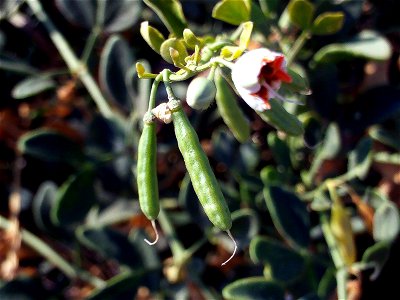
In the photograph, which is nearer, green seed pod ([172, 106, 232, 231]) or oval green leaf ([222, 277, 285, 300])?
green seed pod ([172, 106, 232, 231])

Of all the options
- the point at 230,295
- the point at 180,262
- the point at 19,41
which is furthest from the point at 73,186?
the point at 19,41

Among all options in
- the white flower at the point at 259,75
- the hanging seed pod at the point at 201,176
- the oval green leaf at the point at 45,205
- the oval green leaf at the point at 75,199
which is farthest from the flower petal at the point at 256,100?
the oval green leaf at the point at 45,205

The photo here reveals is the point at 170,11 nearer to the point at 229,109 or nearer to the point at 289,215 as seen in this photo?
the point at 229,109

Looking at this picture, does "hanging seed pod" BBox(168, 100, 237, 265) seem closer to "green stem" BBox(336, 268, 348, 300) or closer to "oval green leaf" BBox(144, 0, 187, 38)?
"oval green leaf" BBox(144, 0, 187, 38)

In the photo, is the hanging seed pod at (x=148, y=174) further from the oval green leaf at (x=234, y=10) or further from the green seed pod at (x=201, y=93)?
the oval green leaf at (x=234, y=10)

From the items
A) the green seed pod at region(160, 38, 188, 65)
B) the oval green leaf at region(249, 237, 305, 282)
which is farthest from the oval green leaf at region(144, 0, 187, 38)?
the oval green leaf at region(249, 237, 305, 282)

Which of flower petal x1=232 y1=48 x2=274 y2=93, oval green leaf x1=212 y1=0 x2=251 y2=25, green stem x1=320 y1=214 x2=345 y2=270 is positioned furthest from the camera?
green stem x1=320 y1=214 x2=345 y2=270
